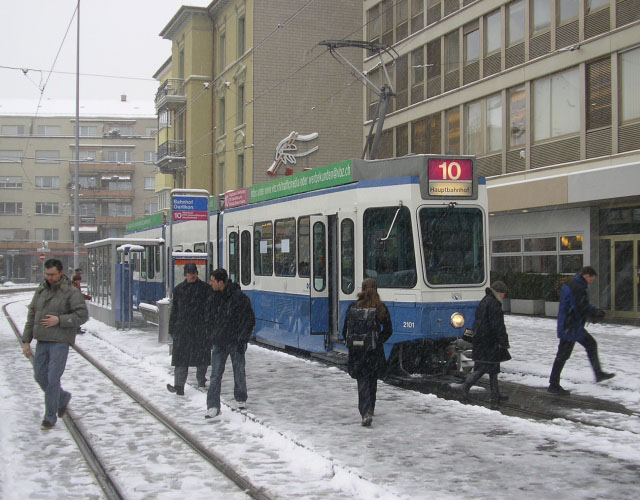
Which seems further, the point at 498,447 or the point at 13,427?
the point at 13,427

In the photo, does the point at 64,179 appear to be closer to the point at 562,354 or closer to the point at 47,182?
the point at 47,182

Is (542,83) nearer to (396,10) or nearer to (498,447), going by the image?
(396,10)

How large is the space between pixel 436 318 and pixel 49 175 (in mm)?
80192

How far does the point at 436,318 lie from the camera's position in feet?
37.7

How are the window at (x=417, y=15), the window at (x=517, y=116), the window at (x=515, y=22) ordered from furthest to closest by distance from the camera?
the window at (x=417, y=15) → the window at (x=515, y=22) → the window at (x=517, y=116)

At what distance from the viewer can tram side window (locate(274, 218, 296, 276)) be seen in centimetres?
1457

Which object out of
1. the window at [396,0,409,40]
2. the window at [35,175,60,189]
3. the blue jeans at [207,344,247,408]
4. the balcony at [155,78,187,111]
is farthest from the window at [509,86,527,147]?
the window at [35,175,60,189]

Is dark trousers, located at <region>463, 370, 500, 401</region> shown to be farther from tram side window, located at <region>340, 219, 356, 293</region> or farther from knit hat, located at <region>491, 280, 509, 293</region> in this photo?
tram side window, located at <region>340, 219, 356, 293</region>

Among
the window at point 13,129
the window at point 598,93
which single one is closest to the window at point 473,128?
the window at point 598,93

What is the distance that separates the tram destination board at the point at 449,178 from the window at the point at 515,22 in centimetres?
1575

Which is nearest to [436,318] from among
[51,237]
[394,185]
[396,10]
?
[394,185]

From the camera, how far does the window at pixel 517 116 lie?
26141 millimetres

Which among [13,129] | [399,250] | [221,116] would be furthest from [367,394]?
[13,129]

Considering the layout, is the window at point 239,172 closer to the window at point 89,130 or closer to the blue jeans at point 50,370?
the blue jeans at point 50,370
